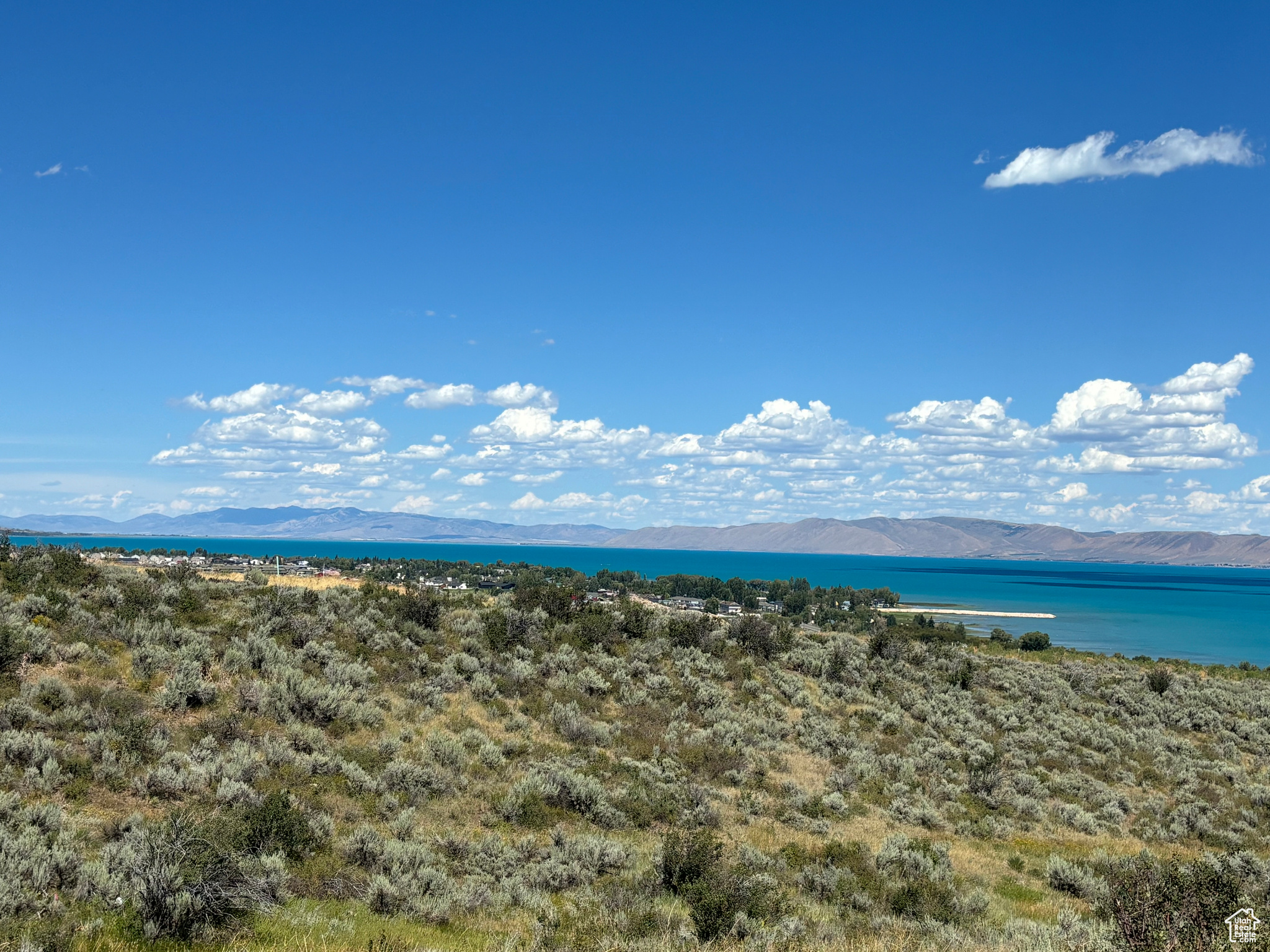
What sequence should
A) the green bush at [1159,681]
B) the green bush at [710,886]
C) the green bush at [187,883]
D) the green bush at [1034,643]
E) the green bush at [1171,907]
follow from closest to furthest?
the green bush at [1171,907]
the green bush at [187,883]
the green bush at [710,886]
the green bush at [1159,681]
the green bush at [1034,643]

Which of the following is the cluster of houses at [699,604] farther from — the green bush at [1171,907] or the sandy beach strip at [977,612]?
the green bush at [1171,907]

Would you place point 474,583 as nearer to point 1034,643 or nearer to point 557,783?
point 1034,643

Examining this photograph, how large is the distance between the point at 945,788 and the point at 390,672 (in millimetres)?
17063

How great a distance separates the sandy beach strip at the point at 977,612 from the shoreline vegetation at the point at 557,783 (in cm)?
9009

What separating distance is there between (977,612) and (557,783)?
126 m

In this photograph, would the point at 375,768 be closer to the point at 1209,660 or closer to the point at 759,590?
the point at 1209,660

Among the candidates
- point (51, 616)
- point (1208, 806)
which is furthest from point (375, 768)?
point (1208, 806)

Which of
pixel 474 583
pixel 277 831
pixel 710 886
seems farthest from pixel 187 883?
pixel 474 583

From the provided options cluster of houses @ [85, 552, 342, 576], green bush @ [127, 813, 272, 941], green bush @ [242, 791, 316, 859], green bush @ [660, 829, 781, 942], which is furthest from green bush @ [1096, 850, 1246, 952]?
cluster of houses @ [85, 552, 342, 576]

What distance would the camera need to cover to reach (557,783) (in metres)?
17.0

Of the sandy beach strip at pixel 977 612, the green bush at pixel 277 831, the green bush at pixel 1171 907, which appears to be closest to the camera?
the green bush at pixel 1171 907

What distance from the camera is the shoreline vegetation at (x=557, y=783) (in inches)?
404

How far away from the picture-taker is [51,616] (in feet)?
65.2

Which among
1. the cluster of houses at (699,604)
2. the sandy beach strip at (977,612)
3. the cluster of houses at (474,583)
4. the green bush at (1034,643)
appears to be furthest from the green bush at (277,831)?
the sandy beach strip at (977,612)
